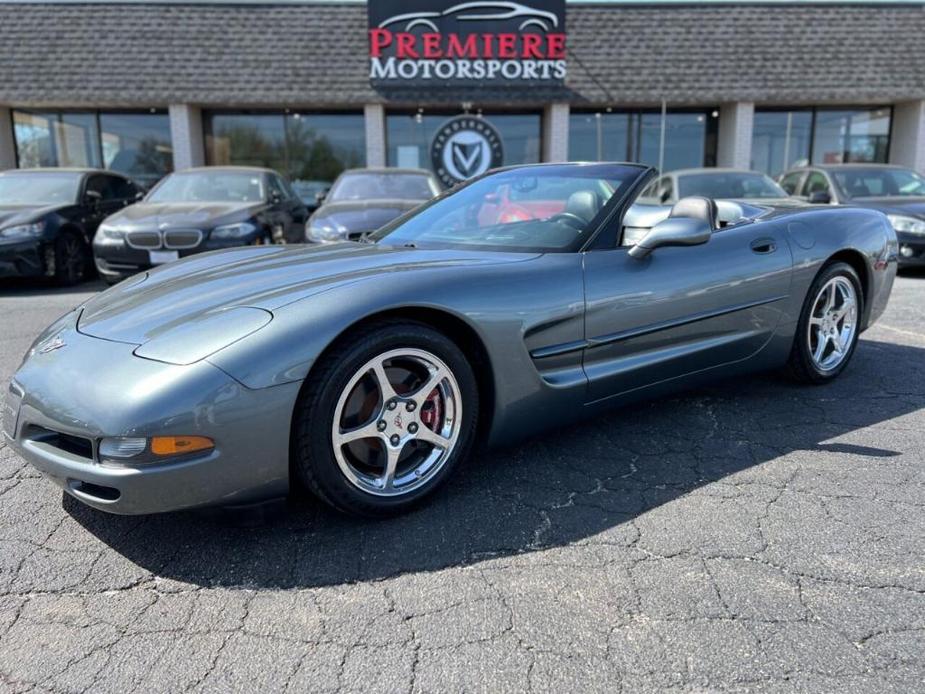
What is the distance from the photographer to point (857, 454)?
2986 millimetres

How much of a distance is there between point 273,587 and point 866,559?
1.80 metres

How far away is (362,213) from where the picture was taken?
287 inches

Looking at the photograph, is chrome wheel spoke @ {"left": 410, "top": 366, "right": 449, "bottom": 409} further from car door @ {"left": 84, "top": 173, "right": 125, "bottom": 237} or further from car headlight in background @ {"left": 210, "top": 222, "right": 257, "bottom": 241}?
car door @ {"left": 84, "top": 173, "right": 125, "bottom": 237}

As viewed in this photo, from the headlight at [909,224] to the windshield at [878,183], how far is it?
102 cm

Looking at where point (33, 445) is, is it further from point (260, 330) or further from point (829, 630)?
point (829, 630)

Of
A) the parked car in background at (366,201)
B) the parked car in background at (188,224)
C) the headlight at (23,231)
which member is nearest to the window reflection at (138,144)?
the parked car in background at (188,224)

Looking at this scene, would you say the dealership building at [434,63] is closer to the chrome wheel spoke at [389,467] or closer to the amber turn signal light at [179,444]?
the chrome wheel spoke at [389,467]

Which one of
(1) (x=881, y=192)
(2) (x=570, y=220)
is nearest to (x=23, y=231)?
(2) (x=570, y=220)

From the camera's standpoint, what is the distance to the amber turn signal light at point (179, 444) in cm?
201

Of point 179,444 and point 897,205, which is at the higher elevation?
point 897,205

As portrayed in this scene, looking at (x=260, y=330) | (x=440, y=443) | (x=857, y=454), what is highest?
(x=260, y=330)

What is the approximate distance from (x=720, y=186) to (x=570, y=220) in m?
6.60

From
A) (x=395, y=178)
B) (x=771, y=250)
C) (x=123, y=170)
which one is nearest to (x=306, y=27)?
(x=123, y=170)

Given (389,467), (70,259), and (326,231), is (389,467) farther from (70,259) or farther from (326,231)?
(70,259)
